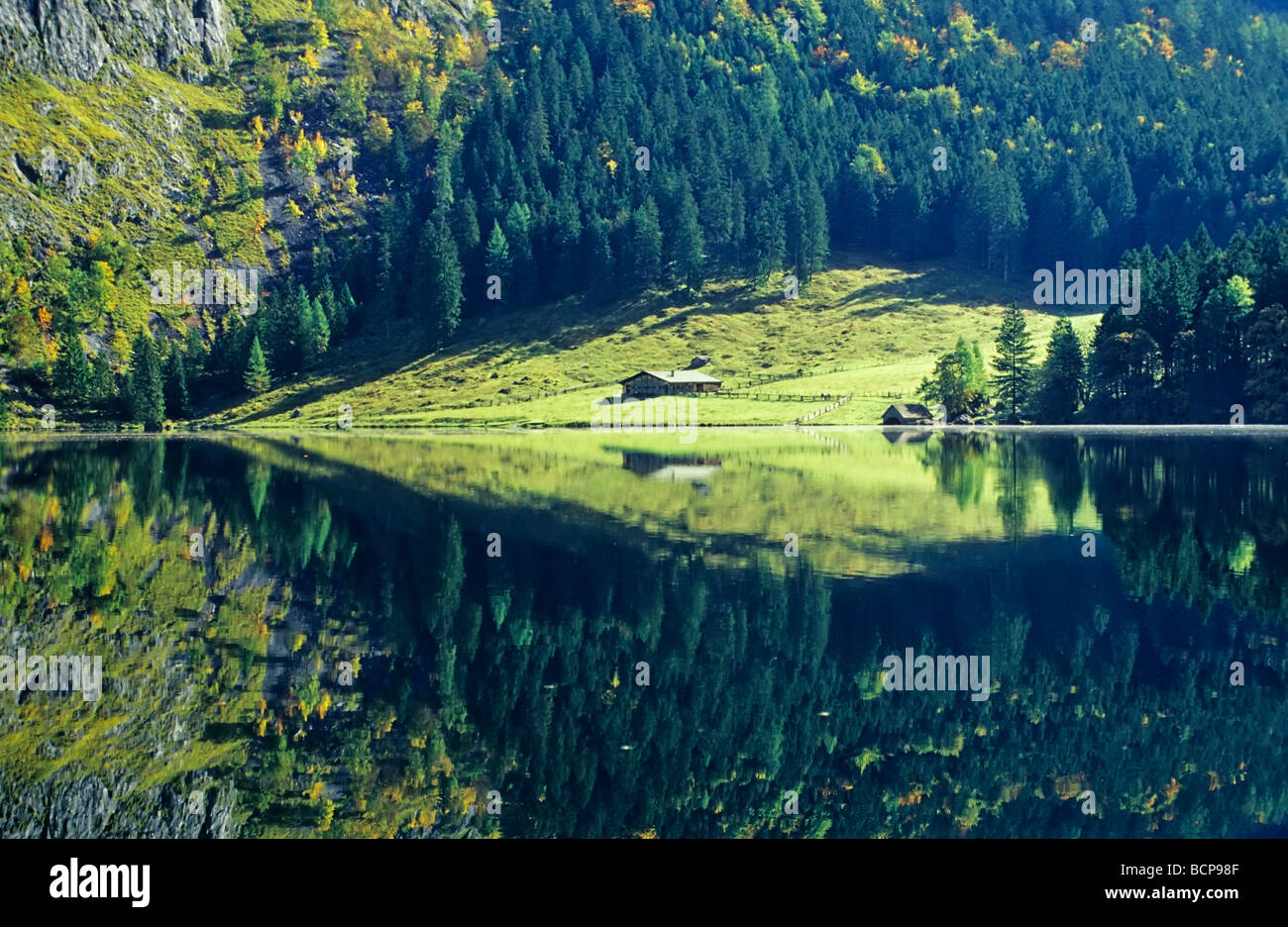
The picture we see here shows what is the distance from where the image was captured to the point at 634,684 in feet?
100

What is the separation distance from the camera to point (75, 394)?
565ft

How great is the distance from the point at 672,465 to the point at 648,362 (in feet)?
293

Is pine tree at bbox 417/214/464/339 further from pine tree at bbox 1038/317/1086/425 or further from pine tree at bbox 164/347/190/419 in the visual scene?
pine tree at bbox 1038/317/1086/425

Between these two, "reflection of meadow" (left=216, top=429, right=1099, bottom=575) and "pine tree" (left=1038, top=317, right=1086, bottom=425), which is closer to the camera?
"reflection of meadow" (left=216, top=429, right=1099, bottom=575)

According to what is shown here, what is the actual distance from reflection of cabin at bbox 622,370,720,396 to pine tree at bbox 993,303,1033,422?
1549 inches

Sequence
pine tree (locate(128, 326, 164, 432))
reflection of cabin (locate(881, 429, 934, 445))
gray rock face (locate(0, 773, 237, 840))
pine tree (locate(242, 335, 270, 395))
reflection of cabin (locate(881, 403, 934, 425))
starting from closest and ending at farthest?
gray rock face (locate(0, 773, 237, 840)) < reflection of cabin (locate(881, 429, 934, 445)) < reflection of cabin (locate(881, 403, 934, 425)) < pine tree (locate(128, 326, 164, 432)) < pine tree (locate(242, 335, 270, 395))

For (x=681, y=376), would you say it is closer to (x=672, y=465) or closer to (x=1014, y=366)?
(x=1014, y=366)

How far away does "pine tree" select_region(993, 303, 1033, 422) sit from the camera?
141 metres

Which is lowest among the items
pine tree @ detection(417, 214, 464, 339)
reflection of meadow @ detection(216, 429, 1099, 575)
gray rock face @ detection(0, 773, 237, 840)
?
gray rock face @ detection(0, 773, 237, 840)

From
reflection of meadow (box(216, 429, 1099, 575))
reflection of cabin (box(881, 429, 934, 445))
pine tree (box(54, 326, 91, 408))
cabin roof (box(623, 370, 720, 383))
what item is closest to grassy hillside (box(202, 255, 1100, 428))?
cabin roof (box(623, 370, 720, 383))

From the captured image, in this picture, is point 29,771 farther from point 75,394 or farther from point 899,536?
point 75,394

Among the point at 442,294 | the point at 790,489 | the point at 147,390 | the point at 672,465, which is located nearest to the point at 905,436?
the point at 672,465

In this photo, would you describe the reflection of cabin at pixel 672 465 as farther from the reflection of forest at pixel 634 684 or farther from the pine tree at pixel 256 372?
the pine tree at pixel 256 372
